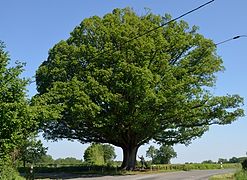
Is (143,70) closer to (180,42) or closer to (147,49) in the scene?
(147,49)

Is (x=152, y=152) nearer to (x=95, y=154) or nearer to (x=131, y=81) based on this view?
(x=95, y=154)

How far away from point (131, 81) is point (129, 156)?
37.3 feet

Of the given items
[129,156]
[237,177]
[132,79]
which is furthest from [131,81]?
[237,177]

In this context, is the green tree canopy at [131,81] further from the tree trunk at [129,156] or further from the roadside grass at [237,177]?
the roadside grass at [237,177]

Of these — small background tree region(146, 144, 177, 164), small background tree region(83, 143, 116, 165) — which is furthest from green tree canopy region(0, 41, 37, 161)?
small background tree region(146, 144, 177, 164)

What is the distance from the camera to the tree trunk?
45362 millimetres

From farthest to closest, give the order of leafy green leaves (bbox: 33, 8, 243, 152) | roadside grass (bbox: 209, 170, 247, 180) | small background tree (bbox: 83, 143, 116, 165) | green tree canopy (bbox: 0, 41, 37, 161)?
1. small background tree (bbox: 83, 143, 116, 165)
2. leafy green leaves (bbox: 33, 8, 243, 152)
3. roadside grass (bbox: 209, 170, 247, 180)
4. green tree canopy (bbox: 0, 41, 37, 161)

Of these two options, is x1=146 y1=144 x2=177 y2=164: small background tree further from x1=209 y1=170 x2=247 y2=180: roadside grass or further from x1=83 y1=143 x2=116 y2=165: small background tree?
x1=209 y1=170 x2=247 y2=180: roadside grass

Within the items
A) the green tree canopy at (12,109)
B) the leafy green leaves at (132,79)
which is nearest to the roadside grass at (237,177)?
the leafy green leaves at (132,79)

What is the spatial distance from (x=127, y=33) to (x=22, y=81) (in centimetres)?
2009

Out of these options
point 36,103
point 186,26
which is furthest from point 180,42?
point 36,103

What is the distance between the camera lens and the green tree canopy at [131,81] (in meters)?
38.2

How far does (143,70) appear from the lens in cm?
3738

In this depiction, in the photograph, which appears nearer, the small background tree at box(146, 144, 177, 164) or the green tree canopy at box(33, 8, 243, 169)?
the green tree canopy at box(33, 8, 243, 169)
